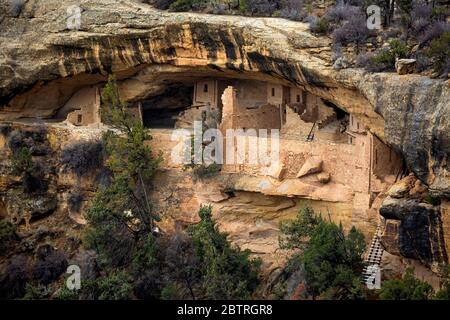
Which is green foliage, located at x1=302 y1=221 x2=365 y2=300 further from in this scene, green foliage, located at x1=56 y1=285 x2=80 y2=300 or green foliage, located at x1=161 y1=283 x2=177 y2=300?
green foliage, located at x1=56 y1=285 x2=80 y2=300

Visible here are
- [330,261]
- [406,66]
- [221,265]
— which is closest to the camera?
[406,66]

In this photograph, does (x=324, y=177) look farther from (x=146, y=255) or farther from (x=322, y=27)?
(x=146, y=255)

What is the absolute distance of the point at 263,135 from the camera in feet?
83.5

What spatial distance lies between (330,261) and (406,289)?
93.4 inches

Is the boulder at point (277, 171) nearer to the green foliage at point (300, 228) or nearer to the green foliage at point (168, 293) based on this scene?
the green foliage at point (300, 228)

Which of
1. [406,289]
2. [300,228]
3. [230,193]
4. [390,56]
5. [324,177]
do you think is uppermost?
[390,56]

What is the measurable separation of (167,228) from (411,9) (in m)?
8.25

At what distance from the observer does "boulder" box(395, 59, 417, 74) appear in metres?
21.5

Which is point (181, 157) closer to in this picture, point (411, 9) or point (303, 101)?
point (303, 101)

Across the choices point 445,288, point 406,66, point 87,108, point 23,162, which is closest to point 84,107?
point 87,108

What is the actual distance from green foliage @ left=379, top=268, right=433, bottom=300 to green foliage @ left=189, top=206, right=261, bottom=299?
338cm

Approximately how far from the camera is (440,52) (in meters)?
21.3

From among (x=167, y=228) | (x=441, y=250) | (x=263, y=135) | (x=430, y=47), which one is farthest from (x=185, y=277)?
(x=430, y=47)

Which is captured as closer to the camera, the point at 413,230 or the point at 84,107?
the point at 413,230
